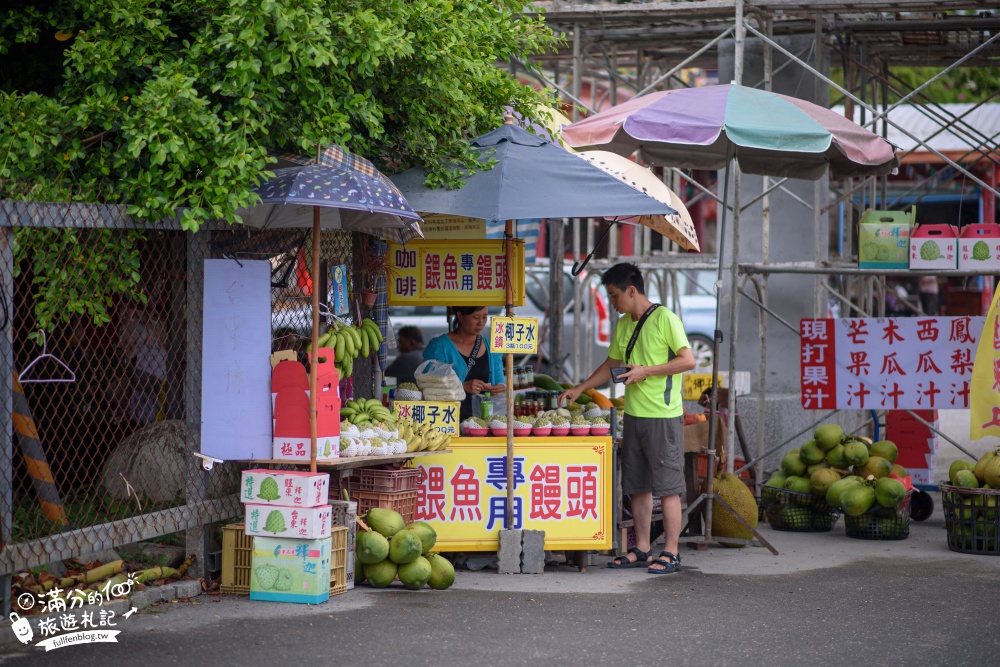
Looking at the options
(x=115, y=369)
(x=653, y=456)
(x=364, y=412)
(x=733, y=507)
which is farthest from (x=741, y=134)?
(x=115, y=369)

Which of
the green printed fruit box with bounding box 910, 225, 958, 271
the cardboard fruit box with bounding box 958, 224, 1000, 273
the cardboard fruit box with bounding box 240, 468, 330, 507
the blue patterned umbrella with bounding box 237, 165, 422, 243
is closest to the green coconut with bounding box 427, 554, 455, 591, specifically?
the cardboard fruit box with bounding box 240, 468, 330, 507

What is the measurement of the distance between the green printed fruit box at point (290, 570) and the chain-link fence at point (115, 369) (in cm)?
46

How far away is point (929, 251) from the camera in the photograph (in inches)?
360

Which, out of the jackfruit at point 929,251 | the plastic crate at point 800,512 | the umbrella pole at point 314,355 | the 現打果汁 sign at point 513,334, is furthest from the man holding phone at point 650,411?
the jackfruit at point 929,251

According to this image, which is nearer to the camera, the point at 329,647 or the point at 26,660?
the point at 26,660

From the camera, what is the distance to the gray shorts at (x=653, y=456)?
771cm

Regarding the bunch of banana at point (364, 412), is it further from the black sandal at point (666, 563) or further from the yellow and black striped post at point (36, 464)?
the black sandal at point (666, 563)

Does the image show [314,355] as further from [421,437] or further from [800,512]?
[800,512]

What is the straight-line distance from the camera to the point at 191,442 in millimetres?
6750

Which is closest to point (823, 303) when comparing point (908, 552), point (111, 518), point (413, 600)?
point (908, 552)

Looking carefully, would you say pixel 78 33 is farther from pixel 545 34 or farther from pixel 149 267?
pixel 545 34

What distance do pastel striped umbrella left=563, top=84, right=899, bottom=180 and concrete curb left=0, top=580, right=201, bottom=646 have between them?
410cm

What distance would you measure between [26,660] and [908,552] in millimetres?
6065

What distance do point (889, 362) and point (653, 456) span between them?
2.88 m
